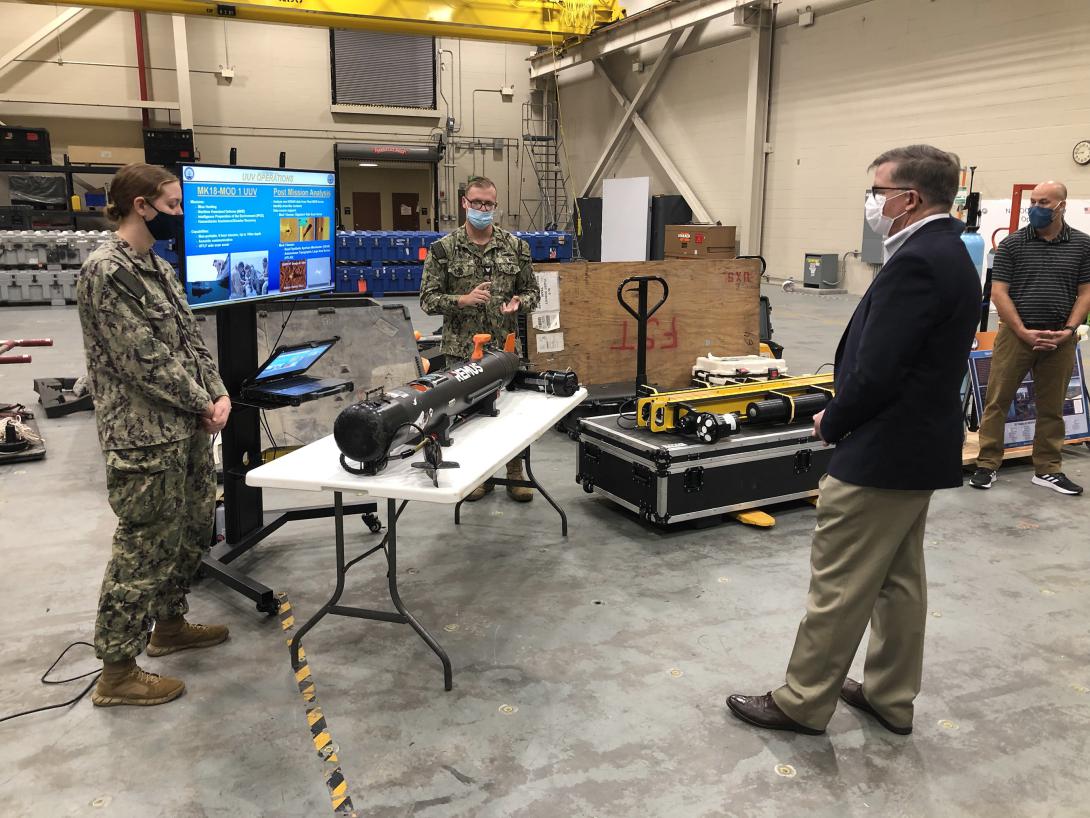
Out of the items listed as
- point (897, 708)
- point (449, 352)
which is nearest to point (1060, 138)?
→ point (449, 352)

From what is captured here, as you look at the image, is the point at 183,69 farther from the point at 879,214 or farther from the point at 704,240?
the point at 879,214

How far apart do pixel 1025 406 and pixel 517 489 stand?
3.26m

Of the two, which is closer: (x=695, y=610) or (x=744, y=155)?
(x=695, y=610)

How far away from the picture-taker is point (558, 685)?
8.73 ft

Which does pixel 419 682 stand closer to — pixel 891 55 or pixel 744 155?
pixel 891 55

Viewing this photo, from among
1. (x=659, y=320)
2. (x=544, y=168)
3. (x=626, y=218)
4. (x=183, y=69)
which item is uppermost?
(x=183, y=69)

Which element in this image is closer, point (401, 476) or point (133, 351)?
point (133, 351)

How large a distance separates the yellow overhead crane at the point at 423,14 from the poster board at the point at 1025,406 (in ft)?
31.0

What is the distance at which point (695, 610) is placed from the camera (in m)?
3.18

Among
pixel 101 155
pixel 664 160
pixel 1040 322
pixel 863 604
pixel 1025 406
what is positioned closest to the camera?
pixel 863 604

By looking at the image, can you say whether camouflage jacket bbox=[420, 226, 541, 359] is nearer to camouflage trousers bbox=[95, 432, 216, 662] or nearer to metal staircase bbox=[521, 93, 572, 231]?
camouflage trousers bbox=[95, 432, 216, 662]

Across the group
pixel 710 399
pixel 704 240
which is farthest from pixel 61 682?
pixel 704 240

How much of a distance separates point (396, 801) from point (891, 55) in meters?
11.7

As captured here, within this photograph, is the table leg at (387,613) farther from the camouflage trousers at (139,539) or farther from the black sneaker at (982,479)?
the black sneaker at (982,479)
